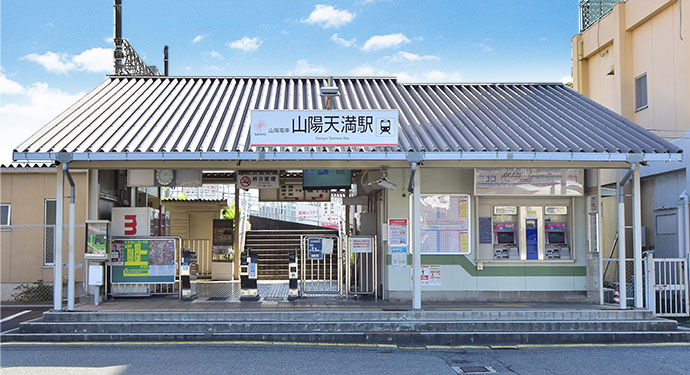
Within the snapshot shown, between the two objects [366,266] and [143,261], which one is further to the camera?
[366,266]

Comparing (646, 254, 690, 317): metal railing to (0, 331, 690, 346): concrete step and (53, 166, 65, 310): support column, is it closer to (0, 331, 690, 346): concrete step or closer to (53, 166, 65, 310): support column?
(0, 331, 690, 346): concrete step

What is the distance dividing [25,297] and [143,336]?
6.12 meters

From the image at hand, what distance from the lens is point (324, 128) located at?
1131cm

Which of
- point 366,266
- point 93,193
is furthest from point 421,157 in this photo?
point 93,193

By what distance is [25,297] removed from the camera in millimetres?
15086

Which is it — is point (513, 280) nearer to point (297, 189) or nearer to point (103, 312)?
point (297, 189)

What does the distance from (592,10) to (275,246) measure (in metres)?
13.2

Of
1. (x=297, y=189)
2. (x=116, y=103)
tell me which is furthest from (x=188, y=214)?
(x=116, y=103)

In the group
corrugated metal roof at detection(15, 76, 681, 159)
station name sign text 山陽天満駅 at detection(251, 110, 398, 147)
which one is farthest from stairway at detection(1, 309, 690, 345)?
station name sign text 山陽天満駅 at detection(251, 110, 398, 147)

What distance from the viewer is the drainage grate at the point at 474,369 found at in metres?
8.55

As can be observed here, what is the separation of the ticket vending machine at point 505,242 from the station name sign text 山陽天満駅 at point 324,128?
4.04 m

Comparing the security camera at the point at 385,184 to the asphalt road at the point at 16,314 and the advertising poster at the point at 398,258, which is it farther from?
the asphalt road at the point at 16,314

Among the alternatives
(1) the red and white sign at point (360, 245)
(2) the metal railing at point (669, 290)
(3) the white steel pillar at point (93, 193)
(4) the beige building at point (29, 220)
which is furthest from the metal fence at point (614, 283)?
(4) the beige building at point (29, 220)

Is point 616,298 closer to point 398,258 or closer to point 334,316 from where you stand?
point 398,258
